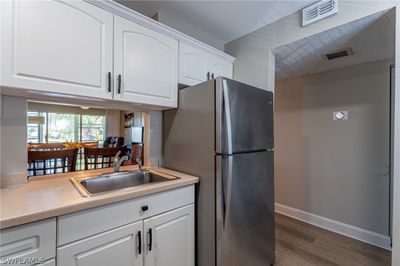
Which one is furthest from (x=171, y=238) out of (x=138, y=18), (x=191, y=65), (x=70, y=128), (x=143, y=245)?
(x=70, y=128)

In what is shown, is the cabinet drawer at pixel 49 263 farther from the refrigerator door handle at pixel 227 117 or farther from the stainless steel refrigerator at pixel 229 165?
the refrigerator door handle at pixel 227 117

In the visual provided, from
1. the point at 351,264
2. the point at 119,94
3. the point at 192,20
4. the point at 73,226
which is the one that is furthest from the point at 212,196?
the point at 192,20

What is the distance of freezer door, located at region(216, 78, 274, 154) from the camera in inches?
54.7

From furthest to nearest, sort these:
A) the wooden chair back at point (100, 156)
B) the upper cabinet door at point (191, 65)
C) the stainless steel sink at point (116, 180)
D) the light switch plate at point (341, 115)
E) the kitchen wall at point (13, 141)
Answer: the light switch plate at point (341, 115) → the wooden chair back at point (100, 156) → the upper cabinet door at point (191, 65) → the stainless steel sink at point (116, 180) → the kitchen wall at point (13, 141)

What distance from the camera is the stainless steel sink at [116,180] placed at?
1.51 m

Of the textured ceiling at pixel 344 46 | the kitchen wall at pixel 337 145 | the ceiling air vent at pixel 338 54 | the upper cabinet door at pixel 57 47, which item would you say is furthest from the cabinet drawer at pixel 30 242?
the kitchen wall at pixel 337 145

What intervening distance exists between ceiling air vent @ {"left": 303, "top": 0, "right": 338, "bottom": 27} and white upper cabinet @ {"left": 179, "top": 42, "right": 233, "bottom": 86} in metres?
0.86

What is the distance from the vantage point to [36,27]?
1104mm

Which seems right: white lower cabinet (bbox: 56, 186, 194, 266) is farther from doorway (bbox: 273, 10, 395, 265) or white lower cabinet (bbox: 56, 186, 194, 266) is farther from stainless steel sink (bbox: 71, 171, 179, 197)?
doorway (bbox: 273, 10, 395, 265)

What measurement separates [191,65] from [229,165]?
1.07 m

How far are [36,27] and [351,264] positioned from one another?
10.3 ft

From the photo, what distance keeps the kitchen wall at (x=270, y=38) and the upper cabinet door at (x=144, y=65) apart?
94 cm

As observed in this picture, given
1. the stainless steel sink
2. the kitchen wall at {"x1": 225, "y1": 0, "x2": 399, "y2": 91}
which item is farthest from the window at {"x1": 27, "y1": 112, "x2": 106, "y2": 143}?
the kitchen wall at {"x1": 225, "y1": 0, "x2": 399, "y2": 91}

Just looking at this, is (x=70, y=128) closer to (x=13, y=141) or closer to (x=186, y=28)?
(x=13, y=141)
